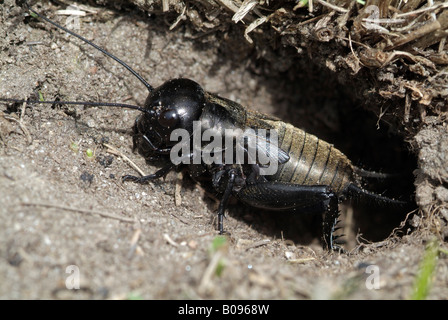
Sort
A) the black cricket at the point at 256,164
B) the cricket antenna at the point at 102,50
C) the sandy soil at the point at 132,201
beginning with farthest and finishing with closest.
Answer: the black cricket at the point at 256,164
the cricket antenna at the point at 102,50
the sandy soil at the point at 132,201

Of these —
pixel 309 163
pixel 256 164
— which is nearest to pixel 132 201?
pixel 256 164

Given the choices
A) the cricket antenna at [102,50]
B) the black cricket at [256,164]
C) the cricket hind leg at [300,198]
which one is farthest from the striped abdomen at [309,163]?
the cricket antenna at [102,50]

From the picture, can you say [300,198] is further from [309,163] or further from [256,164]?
[256,164]

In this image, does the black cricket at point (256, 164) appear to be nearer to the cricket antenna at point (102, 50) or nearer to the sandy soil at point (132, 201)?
the cricket antenna at point (102, 50)

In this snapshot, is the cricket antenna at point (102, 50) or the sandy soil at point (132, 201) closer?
the sandy soil at point (132, 201)

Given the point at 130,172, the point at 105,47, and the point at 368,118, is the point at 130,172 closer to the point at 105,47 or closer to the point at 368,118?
the point at 105,47

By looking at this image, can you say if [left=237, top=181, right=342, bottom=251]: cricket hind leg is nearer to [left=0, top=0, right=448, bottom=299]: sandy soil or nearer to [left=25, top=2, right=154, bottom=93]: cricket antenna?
[left=0, top=0, right=448, bottom=299]: sandy soil
